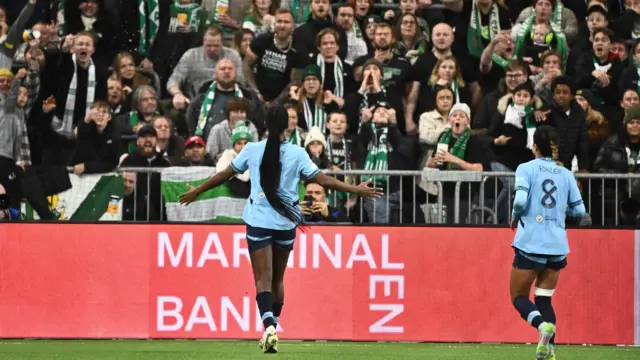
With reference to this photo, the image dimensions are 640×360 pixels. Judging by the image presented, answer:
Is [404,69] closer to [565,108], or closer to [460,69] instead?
[460,69]

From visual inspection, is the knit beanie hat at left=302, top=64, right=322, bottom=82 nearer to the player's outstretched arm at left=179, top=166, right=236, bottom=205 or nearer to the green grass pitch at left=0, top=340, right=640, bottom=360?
the green grass pitch at left=0, top=340, right=640, bottom=360

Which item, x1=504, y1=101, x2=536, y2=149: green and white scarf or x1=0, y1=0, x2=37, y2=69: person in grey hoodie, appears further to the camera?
x1=0, y1=0, x2=37, y2=69: person in grey hoodie

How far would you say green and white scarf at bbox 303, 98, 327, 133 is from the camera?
15.1m

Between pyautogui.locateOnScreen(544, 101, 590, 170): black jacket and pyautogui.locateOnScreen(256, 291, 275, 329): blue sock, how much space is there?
5.69 metres

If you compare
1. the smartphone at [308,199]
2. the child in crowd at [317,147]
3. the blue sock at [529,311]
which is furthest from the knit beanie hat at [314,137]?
the blue sock at [529,311]

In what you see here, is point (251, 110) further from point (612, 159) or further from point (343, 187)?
point (343, 187)

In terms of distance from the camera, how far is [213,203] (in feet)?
45.2

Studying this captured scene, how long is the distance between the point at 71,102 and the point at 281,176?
21.3 feet

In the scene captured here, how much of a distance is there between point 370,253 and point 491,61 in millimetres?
4245

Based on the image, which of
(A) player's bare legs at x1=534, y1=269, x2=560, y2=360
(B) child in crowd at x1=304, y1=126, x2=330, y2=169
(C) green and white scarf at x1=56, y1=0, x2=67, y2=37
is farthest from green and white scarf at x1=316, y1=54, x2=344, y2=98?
(A) player's bare legs at x1=534, y1=269, x2=560, y2=360

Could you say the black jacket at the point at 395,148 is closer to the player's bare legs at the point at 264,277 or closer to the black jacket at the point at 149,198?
the black jacket at the point at 149,198

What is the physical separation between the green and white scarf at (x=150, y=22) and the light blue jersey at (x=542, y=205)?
27.0ft

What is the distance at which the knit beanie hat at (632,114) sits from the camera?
14164 mm

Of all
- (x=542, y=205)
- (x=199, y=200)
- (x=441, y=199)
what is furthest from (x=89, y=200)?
(x=542, y=205)
